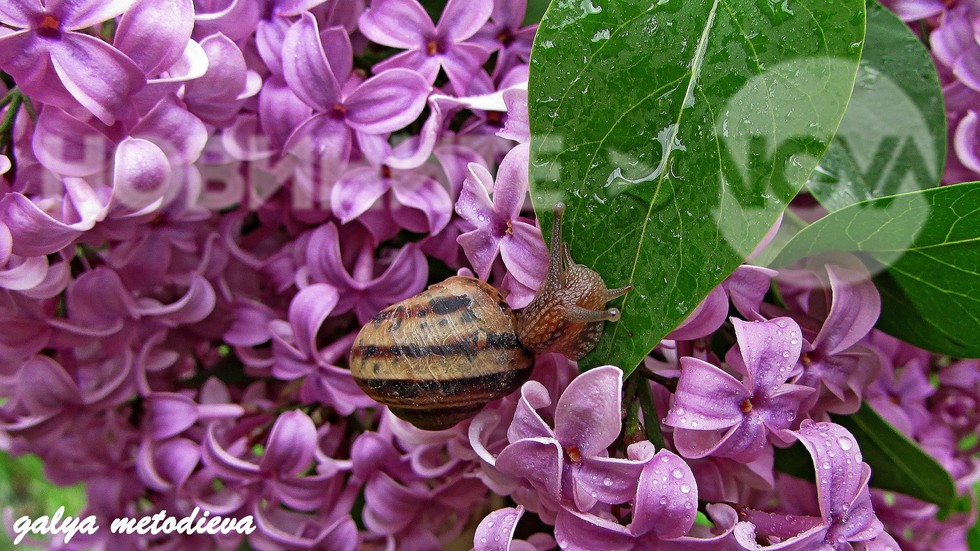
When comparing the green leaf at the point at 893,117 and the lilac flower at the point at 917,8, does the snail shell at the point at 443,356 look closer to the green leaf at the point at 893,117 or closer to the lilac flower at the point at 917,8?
the green leaf at the point at 893,117

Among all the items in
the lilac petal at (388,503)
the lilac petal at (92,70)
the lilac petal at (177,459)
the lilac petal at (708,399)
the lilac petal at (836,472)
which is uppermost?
the lilac petal at (92,70)

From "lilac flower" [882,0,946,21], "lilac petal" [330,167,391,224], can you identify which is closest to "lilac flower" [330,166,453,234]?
"lilac petal" [330,167,391,224]

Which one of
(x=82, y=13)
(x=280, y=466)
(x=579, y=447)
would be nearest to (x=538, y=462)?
(x=579, y=447)

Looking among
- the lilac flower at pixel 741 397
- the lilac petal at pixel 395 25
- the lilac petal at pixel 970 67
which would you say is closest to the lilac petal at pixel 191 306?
the lilac petal at pixel 395 25

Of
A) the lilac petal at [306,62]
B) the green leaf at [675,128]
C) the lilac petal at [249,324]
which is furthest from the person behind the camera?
the lilac petal at [249,324]

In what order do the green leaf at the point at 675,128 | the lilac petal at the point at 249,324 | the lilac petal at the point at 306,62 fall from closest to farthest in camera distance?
the green leaf at the point at 675,128 → the lilac petal at the point at 306,62 → the lilac petal at the point at 249,324

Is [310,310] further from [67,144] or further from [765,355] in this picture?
[765,355]

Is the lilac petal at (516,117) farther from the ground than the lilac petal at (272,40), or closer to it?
closer to it
